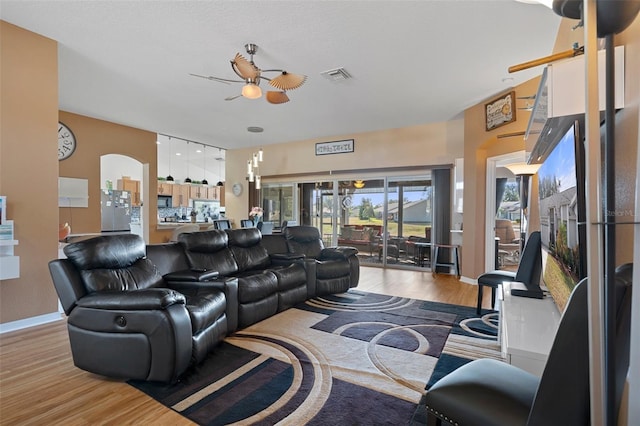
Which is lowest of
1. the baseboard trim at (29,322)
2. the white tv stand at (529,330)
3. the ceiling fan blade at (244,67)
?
the baseboard trim at (29,322)

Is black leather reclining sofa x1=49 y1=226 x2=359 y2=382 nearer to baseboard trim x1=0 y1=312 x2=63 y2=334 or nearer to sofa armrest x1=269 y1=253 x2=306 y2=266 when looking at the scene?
sofa armrest x1=269 y1=253 x2=306 y2=266

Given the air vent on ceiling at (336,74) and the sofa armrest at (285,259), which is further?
the sofa armrest at (285,259)

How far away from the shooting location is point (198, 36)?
3.08 metres

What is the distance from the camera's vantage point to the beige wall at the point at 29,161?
3.01m

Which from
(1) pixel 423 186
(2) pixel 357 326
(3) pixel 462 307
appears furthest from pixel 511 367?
(1) pixel 423 186

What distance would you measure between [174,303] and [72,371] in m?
1.01

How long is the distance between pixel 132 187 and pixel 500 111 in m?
9.30

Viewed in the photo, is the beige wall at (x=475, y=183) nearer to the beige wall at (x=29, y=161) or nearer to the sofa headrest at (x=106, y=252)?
the sofa headrest at (x=106, y=252)

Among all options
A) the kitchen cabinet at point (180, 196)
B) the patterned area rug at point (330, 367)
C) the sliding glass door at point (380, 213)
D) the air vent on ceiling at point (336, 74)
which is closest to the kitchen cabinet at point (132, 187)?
the kitchen cabinet at point (180, 196)

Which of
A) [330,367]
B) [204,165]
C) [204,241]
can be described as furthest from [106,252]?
[204,165]

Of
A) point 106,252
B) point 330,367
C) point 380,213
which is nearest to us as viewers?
point 330,367

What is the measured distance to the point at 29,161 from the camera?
316 centimetres

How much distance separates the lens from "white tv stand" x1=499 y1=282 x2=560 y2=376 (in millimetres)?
1448

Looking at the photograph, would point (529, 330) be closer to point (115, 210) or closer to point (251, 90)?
point (251, 90)
